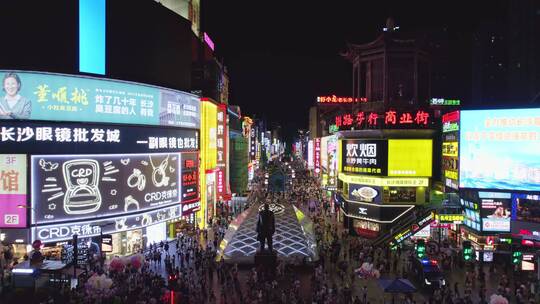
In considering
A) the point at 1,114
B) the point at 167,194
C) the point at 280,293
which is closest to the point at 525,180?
the point at 280,293

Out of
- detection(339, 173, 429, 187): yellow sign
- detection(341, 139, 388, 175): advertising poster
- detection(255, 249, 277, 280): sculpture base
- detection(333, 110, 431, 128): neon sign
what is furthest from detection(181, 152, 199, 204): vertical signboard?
detection(333, 110, 431, 128): neon sign

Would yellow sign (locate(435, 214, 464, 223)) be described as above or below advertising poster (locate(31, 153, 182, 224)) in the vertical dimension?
below

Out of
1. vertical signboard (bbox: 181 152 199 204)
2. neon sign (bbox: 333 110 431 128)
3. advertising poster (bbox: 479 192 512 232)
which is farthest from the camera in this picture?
neon sign (bbox: 333 110 431 128)

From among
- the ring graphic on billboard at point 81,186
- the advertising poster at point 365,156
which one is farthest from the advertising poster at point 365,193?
the ring graphic on billboard at point 81,186

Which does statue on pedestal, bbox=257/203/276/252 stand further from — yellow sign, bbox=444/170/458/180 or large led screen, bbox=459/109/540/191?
yellow sign, bbox=444/170/458/180

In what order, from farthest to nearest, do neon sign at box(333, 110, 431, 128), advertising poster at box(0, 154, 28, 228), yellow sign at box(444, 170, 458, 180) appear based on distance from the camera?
neon sign at box(333, 110, 431, 128) → yellow sign at box(444, 170, 458, 180) → advertising poster at box(0, 154, 28, 228)

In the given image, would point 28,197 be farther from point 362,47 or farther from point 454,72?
point 454,72
